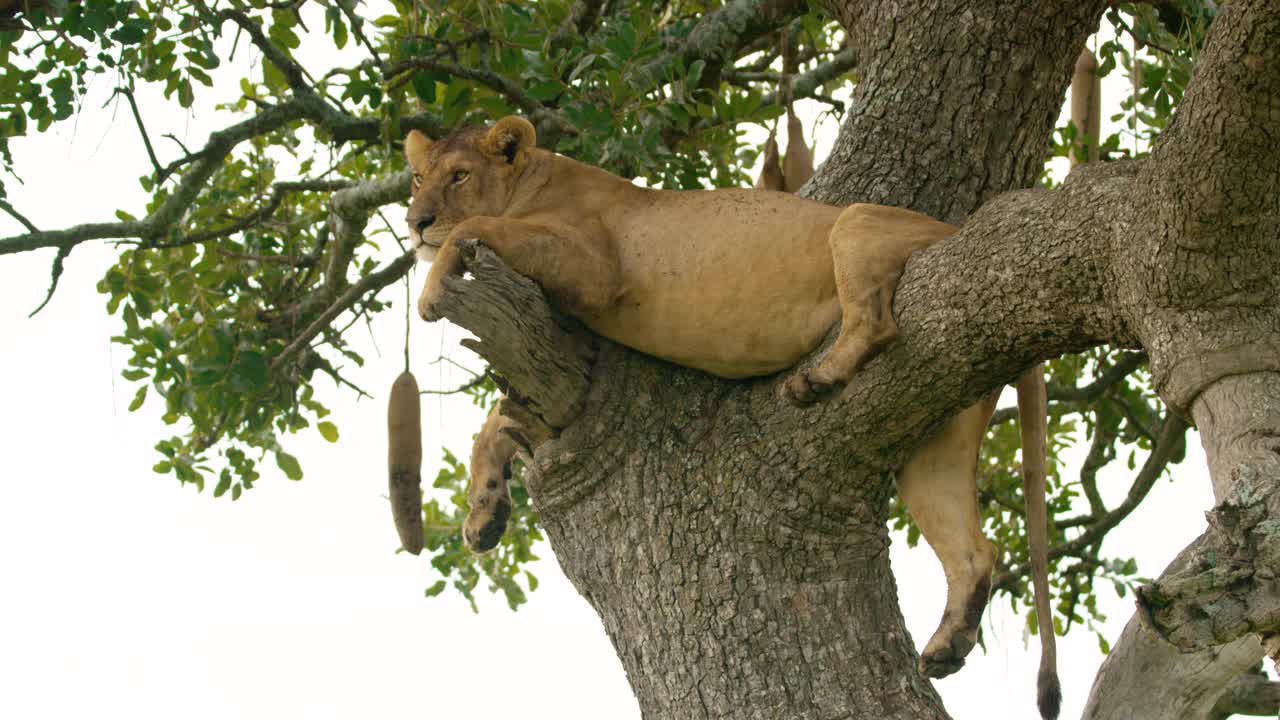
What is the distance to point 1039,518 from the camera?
4.44 metres

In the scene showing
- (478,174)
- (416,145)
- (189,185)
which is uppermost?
(189,185)

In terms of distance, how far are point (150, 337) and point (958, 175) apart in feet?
10.8

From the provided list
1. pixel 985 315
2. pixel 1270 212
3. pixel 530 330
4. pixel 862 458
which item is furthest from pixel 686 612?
pixel 1270 212

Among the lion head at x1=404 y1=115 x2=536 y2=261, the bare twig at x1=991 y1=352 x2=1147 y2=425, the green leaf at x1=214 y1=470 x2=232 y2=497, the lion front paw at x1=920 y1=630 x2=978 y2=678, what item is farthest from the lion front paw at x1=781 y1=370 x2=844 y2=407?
the green leaf at x1=214 y1=470 x2=232 y2=497

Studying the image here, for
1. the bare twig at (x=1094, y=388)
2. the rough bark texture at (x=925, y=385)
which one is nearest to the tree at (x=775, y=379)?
the rough bark texture at (x=925, y=385)

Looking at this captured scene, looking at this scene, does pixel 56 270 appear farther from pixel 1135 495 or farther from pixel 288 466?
pixel 1135 495

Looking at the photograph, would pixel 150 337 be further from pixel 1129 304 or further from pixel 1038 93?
pixel 1129 304

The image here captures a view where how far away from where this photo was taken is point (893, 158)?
4750 millimetres

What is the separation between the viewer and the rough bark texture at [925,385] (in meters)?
3.03

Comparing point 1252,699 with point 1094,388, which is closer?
point 1252,699

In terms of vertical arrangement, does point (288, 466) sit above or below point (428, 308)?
above

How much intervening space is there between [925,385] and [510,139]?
165 cm

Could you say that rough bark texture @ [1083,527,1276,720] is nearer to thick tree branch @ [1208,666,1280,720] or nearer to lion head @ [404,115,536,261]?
thick tree branch @ [1208,666,1280,720]

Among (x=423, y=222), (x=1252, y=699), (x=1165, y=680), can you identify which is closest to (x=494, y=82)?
(x=423, y=222)
